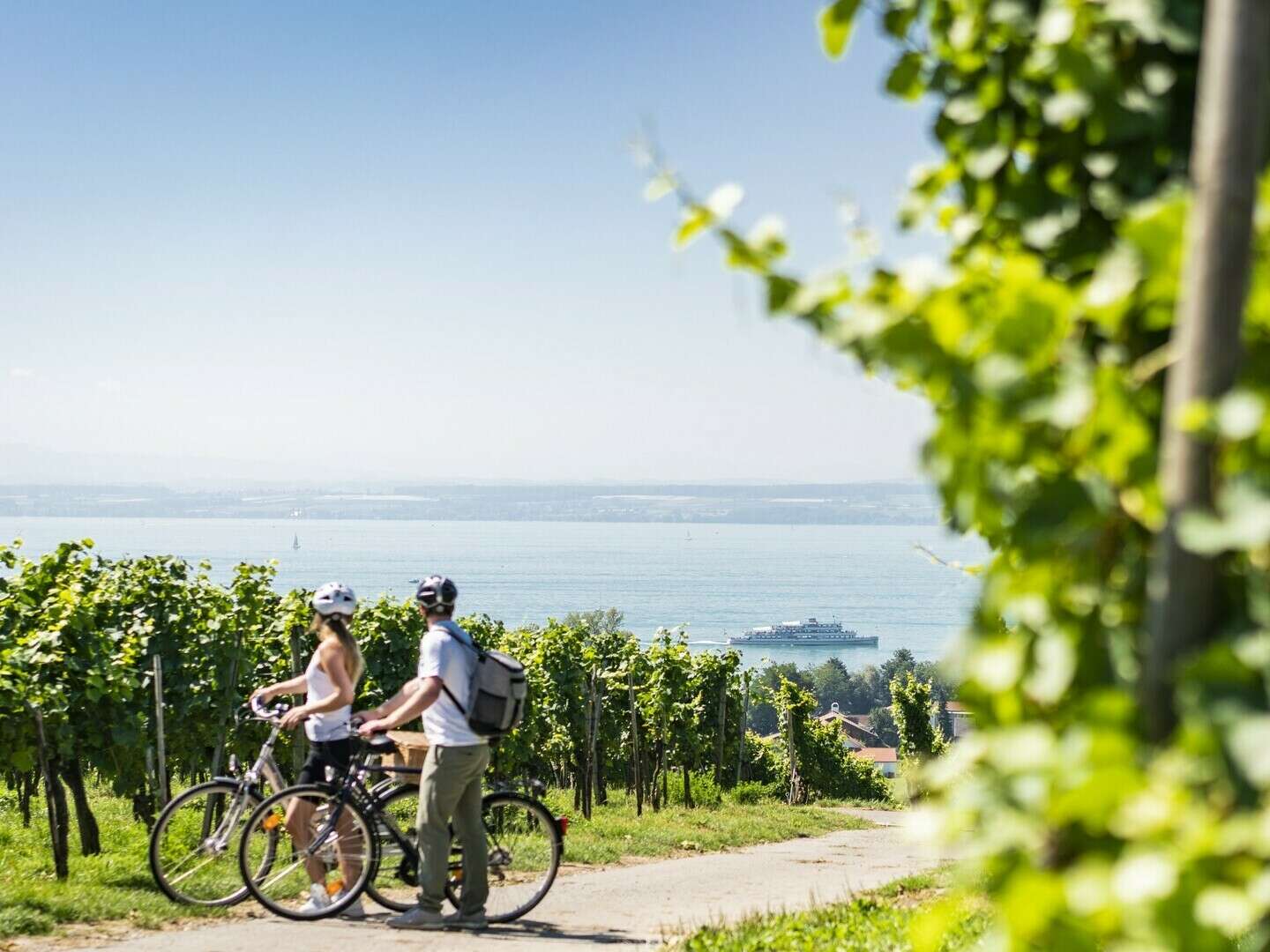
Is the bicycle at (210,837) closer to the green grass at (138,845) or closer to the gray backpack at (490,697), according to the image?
the green grass at (138,845)

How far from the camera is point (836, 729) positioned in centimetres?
3284

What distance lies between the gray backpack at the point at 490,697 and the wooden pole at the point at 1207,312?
5960 millimetres

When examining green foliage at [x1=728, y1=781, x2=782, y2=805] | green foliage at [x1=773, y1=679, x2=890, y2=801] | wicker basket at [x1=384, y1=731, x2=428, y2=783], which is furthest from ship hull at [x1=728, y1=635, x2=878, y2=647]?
wicker basket at [x1=384, y1=731, x2=428, y2=783]

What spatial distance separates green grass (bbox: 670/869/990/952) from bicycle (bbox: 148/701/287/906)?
3.03m

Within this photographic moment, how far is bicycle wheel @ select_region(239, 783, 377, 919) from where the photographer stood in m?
7.68

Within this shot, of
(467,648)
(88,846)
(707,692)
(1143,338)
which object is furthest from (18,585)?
(707,692)

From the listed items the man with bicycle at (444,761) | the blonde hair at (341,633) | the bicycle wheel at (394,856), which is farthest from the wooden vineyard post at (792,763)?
the blonde hair at (341,633)

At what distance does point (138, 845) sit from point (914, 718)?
23.7 m

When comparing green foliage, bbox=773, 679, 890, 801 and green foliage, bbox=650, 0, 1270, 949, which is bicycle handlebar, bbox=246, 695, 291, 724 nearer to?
green foliage, bbox=650, 0, 1270, 949

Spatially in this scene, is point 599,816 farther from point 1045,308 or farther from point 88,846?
point 1045,308

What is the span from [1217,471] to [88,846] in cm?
1124

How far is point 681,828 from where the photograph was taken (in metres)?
14.6

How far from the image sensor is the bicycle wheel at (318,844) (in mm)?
7684

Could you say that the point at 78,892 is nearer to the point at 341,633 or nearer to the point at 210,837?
the point at 210,837
